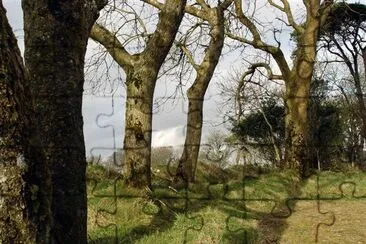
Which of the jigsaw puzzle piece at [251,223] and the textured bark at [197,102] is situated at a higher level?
the textured bark at [197,102]

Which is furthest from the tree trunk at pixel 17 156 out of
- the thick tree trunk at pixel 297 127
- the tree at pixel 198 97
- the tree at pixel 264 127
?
the tree at pixel 264 127

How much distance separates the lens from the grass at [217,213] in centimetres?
819

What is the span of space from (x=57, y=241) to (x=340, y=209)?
894 centimetres

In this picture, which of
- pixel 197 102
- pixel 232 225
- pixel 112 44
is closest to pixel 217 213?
pixel 232 225

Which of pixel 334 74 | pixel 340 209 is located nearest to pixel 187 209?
pixel 340 209

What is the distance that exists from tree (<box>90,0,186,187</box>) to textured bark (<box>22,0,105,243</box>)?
16.4ft

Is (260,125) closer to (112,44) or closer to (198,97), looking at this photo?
(198,97)

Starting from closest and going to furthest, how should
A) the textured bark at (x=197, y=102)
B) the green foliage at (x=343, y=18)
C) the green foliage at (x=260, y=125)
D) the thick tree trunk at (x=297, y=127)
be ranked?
the textured bark at (x=197, y=102) < the thick tree trunk at (x=297, y=127) < the green foliage at (x=343, y=18) < the green foliage at (x=260, y=125)

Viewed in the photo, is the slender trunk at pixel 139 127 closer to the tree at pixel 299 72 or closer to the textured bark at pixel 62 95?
the textured bark at pixel 62 95

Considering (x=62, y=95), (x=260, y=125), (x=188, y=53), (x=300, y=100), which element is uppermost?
(x=188, y=53)

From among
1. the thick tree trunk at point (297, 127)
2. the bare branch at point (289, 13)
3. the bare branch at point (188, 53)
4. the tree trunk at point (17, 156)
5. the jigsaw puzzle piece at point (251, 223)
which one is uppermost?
the bare branch at point (289, 13)

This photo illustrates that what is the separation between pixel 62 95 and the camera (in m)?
4.95

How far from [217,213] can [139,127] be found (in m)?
2.21

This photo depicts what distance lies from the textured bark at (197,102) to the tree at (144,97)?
3.36 m
